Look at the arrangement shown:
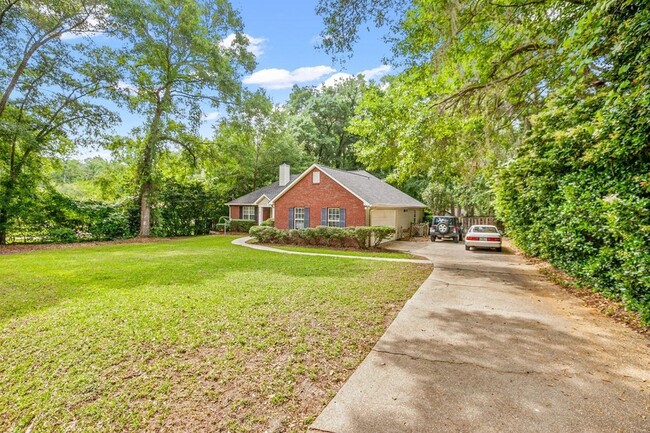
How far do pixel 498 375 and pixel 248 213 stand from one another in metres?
27.2

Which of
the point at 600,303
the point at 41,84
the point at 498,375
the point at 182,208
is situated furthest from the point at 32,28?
the point at 600,303

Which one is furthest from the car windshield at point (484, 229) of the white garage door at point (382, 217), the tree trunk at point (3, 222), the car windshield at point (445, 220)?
the tree trunk at point (3, 222)

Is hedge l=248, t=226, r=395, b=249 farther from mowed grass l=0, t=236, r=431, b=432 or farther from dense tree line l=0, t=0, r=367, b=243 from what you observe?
dense tree line l=0, t=0, r=367, b=243

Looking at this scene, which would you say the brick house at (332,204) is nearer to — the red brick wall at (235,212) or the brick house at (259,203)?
the brick house at (259,203)

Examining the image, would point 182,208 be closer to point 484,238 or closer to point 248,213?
point 248,213

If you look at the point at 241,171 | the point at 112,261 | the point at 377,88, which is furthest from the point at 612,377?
the point at 241,171

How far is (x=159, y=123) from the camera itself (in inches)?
807

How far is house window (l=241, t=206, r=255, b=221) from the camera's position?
94.5ft

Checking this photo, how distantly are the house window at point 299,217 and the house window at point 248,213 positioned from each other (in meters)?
8.18

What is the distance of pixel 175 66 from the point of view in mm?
20281

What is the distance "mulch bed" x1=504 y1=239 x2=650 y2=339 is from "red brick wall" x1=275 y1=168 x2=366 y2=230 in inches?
441

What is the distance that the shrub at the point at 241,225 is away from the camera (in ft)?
90.3

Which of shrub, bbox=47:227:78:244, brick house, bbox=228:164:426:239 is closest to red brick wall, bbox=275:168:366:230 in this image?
brick house, bbox=228:164:426:239

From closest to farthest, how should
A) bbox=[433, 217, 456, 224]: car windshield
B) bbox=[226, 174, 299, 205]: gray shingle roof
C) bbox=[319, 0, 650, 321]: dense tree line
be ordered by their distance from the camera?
1. bbox=[319, 0, 650, 321]: dense tree line
2. bbox=[433, 217, 456, 224]: car windshield
3. bbox=[226, 174, 299, 205]: gray shingle roof
